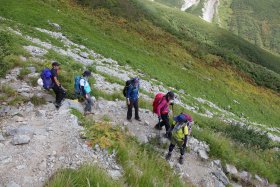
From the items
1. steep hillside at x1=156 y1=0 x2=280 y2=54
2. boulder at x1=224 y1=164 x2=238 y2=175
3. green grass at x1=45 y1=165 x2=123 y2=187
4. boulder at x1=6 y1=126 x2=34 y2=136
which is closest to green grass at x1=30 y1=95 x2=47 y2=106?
boulder at x1=6 y1=126 x2=34 y2=136

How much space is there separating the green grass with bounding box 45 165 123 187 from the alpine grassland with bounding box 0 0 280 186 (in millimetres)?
40

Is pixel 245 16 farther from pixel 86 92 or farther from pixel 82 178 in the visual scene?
pixel 82 178

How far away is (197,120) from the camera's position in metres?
20.2

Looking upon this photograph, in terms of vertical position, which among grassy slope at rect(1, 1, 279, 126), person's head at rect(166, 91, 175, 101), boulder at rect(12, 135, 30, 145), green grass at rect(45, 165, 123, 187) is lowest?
grassy slope at rect(1, 1, 279, 126)

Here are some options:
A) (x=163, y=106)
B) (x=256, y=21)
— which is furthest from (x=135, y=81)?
(x=256, y=21)

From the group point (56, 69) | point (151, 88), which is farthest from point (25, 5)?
point (56, 69)

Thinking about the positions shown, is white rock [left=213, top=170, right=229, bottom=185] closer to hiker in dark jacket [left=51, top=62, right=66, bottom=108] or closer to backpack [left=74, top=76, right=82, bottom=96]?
backpack [left=74, top=76, right=82, bottom=96]

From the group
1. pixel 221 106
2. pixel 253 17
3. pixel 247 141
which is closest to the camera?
pixel 247 141

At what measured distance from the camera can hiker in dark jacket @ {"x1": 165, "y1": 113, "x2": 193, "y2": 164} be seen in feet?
43.6

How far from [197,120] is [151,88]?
7.96m

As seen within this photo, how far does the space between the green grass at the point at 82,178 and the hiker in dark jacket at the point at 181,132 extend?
485cm

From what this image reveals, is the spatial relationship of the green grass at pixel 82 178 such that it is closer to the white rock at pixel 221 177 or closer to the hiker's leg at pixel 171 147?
the hiker's leg at pixel 171 147

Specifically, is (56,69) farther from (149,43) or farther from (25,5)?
(149,43)

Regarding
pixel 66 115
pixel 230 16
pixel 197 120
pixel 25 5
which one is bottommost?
pixel 230 16
